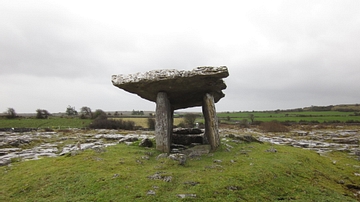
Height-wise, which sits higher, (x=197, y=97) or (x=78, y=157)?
(x=197, y=97)

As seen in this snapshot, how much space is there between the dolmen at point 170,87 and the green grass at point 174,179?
204 centimetres

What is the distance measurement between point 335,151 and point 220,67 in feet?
35.0

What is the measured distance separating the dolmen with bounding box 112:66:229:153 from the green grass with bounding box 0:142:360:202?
2.04 m

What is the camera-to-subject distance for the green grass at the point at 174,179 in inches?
225

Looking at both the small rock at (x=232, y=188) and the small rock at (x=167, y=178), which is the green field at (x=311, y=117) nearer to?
the small rock at (x=232, y=188)

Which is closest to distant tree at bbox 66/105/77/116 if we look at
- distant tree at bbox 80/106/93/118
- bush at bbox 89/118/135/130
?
distant tree at bbox 80/106/93/118

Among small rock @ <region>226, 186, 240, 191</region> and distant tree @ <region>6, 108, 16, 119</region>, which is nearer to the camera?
small rock @ <region>226, 186, 240, 191</region>

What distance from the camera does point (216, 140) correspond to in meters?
11.4

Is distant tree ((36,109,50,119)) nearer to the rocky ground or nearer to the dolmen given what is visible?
the rocky ground

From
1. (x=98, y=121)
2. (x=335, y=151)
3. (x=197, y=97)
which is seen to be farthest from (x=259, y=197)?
(x=98, y=121)

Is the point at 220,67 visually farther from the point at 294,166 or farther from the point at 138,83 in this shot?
the point at 294,166

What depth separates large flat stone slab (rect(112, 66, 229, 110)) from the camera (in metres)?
9.91

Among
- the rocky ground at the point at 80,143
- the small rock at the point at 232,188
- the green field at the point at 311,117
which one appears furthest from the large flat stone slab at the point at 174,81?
the green field at the point at 311,117

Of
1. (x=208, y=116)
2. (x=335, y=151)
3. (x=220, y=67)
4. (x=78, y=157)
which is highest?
(x=220, y=67)
